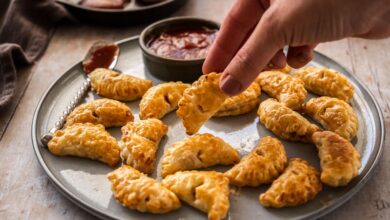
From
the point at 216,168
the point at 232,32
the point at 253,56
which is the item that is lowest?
the point at 216,168

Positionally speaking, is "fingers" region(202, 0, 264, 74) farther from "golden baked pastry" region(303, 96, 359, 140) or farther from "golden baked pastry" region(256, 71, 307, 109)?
"golden baked pastry" region(303, 96, 359, 140)

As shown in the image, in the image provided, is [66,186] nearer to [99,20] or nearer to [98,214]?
[98,214]

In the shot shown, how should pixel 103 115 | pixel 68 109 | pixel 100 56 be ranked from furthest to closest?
pixel 100 56 → pixel 68 109 → pixel 103 115

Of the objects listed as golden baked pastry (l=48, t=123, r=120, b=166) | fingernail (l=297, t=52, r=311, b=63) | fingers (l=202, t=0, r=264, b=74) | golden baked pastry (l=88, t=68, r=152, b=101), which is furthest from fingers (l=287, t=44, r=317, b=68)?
golden baked pastry (l=48, t=123, r=120, b=166)

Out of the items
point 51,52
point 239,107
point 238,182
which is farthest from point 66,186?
point 51,52

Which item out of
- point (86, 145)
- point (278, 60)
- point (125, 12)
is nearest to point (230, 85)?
point (278, 60)

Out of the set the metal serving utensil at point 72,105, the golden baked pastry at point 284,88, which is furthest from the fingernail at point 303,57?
the metal serving utensil at point 72,105

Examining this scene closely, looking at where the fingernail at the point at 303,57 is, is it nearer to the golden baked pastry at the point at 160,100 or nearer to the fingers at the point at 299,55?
the fingers at the point at 299,55

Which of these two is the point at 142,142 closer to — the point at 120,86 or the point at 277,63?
the point at 120,86
